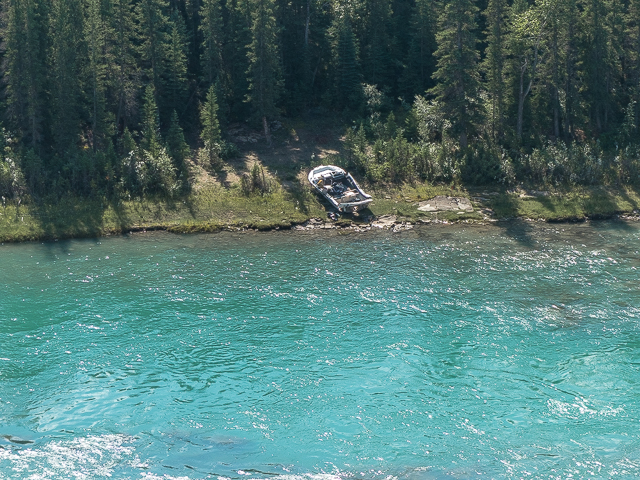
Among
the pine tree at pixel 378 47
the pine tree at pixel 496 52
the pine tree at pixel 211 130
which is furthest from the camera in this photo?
the pine tree at pixel 378 47

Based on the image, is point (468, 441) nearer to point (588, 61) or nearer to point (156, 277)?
point (156, 277)

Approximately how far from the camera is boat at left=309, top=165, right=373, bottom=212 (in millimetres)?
42656

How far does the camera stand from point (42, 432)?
22.0 meters

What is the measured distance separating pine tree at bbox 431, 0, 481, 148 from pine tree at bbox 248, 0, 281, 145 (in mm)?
12957

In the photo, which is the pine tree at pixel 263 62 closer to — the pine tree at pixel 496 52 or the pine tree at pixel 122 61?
the pine tree at pixel 122 61

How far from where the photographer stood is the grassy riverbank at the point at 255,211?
135 ft

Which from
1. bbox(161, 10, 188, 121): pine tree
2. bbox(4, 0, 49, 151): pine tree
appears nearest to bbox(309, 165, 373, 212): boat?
bbox(161, 10, 188, 121): pine tree

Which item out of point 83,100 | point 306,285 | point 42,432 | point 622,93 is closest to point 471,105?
point 622,93

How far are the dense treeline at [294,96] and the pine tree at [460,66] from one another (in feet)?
0.35

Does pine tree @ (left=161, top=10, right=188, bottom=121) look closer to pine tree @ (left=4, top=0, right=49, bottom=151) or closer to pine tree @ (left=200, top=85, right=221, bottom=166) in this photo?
pine tree @ (left=200, top=85, right=221, bottom=166)

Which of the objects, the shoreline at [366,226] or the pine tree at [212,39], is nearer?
the shoreline at [366,226]

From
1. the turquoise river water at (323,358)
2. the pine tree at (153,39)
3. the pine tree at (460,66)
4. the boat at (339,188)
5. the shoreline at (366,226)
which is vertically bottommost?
the turquoise river water at (323,358)

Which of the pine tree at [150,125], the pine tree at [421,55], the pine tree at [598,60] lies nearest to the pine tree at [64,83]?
the pine tree at [150,125]

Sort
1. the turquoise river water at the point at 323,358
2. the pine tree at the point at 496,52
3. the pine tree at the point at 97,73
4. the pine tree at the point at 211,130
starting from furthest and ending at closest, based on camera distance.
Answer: the pine tree at the point at 496,52
the pine tree at the point at 211,130
the pine tree at the point at 97,73
the turquoise river water at the point at 323,358
